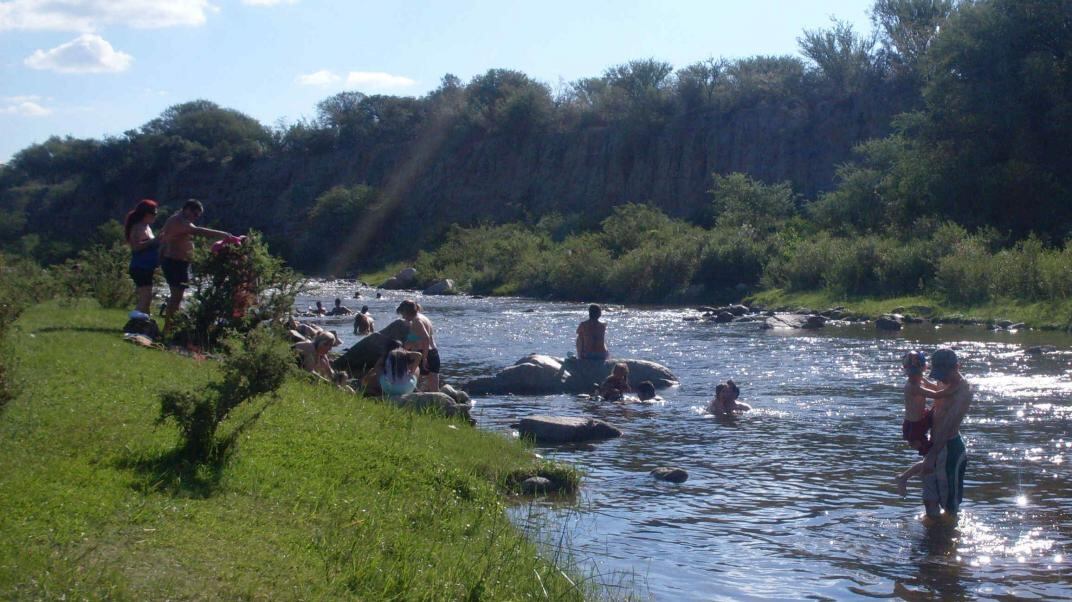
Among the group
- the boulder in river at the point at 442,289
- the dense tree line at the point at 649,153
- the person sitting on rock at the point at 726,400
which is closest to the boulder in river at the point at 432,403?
the person sitting on rock at the point at 726,400

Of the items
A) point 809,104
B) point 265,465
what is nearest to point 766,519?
point 265,465

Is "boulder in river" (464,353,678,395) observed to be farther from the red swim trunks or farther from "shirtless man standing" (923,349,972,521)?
"shirtless man standing" (923,349,972,521)

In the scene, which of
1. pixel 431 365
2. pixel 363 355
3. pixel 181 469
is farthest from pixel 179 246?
pixel 181 469

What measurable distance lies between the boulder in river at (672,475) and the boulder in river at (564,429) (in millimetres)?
2163

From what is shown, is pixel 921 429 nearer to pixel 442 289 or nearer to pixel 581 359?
pixel 581 359

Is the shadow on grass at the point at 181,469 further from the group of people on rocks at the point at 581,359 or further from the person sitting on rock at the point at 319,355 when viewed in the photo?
the person sitting on rock at the point at 319,355

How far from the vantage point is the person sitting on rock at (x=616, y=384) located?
18.0 metres

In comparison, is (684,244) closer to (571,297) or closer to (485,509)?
(571,297)

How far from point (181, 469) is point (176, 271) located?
22.6 feet

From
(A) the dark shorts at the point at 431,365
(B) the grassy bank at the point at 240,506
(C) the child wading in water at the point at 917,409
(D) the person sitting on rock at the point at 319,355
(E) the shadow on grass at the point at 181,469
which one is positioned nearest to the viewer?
(B) the grassy bank at the point at 240,506

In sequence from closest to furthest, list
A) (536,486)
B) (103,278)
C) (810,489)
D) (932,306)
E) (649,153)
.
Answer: (536,486) → (810,489) → (103,278) → (932,306) → (649,153)

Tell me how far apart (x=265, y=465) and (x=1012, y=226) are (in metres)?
35.6

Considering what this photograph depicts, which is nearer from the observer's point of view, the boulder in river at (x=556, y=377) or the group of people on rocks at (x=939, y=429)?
the group of people on rocks at (x=939, y=429)

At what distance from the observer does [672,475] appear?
38.4ft
